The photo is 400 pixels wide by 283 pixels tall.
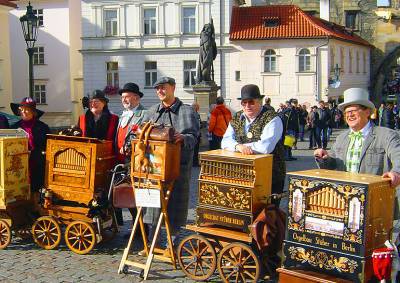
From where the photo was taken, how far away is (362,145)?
4625 mm

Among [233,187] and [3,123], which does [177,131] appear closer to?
[233,187]

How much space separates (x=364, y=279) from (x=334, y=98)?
29064 millimetres

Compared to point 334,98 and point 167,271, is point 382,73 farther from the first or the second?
point 167,271

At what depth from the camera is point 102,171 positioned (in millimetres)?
6336

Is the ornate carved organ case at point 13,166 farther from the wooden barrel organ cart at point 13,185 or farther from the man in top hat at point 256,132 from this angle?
the man in top hat at point 256,132

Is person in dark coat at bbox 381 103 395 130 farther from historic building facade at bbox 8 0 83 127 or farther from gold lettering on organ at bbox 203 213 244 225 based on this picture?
historic building facade at bbox 8 0 83 127

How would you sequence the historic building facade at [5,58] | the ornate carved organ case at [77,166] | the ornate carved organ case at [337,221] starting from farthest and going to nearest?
the historic building facade at [5,58], the ornate carved organ case at [77,166], the ornate carved organ case at [337,221]

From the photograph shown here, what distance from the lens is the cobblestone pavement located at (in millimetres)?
5523

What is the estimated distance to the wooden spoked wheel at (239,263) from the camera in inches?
197

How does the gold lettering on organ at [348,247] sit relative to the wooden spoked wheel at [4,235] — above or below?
above

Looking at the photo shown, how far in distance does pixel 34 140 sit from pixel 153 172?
7.11ft

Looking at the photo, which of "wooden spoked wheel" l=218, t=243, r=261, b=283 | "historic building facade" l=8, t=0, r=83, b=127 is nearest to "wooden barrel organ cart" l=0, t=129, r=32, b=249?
"wooden spoked wheel" l=218, t=243, r=261, b=283

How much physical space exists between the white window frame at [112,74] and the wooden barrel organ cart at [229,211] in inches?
1119

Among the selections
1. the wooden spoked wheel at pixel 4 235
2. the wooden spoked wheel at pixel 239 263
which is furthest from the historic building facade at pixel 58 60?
the wooden spoked wheel at pixel 239 263
